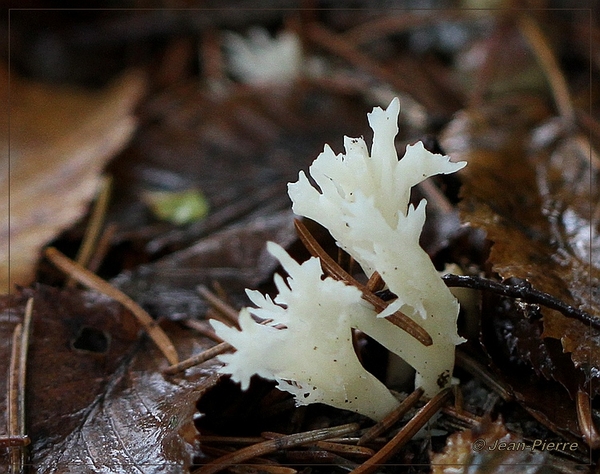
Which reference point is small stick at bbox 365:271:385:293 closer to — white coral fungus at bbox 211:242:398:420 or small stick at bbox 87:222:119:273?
white coral fungus at bbox 211:242:398:420

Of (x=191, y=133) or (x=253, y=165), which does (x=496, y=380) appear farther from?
(x=191, y=133)

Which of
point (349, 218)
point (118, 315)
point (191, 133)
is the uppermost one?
point (349, 218)

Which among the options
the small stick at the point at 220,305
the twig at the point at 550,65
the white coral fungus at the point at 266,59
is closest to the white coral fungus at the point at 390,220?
the small stick at the point at 220,305

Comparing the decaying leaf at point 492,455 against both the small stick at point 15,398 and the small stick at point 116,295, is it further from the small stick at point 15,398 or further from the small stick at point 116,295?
the small stick at point 15,398

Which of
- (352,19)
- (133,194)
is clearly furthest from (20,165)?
(352,19)

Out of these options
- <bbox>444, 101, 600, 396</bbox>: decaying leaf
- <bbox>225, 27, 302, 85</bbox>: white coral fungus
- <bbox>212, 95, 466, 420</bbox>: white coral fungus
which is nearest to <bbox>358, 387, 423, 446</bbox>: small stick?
<bbox>212, 95, 466, 420</bbox>: white coral fungus
